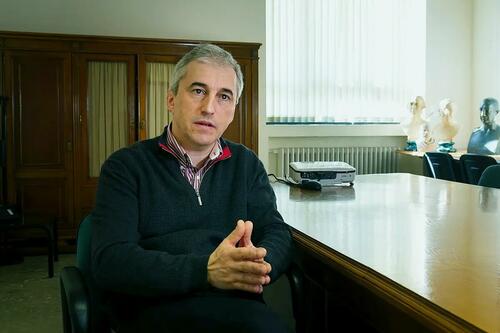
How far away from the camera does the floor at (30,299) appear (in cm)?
243

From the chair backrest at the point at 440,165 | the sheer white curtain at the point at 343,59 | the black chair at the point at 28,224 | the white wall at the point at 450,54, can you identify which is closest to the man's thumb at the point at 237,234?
the black chair at the point at 28,224

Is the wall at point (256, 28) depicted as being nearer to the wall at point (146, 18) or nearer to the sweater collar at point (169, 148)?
the wall at point (146, 18)

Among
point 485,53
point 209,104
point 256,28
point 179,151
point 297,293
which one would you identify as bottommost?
point 297,293

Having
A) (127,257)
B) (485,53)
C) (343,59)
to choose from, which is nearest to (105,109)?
(343,59)

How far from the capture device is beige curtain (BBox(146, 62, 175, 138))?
13.3 ft

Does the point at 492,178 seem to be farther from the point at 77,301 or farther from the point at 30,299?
the point at 30,299

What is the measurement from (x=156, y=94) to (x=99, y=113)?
501 mm

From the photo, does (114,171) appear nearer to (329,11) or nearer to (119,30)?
(119,30)

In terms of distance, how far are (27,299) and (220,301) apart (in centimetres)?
221

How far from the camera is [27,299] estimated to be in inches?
111

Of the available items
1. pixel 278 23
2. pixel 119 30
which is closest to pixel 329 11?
pixel 278 23

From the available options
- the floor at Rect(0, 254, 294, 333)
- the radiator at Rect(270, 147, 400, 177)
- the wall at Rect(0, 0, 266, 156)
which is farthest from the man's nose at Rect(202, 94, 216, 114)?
the radiator at Rect(270, 147, 400, 177)

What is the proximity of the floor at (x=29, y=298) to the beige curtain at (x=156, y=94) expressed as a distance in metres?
1.32

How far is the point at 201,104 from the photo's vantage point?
1.32 m
